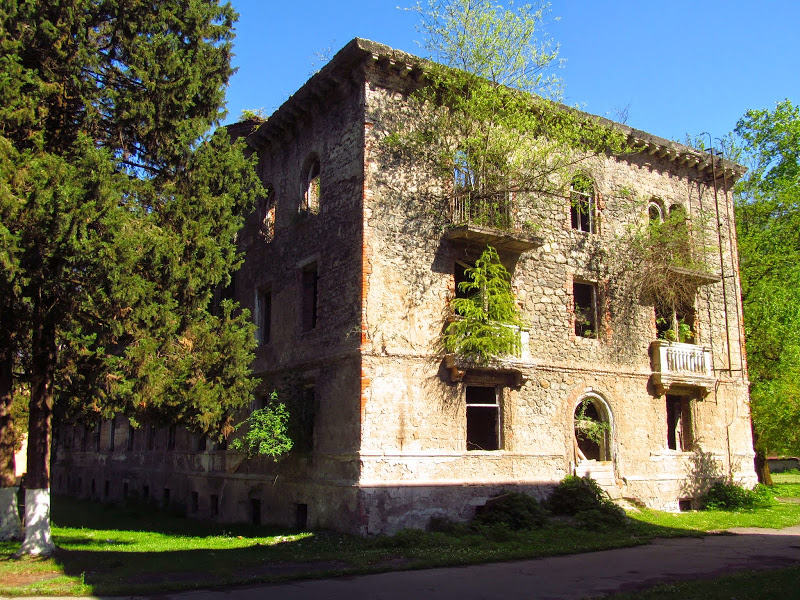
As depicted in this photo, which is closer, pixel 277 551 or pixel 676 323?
pixel 277 551

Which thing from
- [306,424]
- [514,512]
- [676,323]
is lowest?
[514,512]

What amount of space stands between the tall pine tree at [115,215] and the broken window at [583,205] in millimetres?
9244

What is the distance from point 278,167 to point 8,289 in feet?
31.7

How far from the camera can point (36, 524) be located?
12.5 metres

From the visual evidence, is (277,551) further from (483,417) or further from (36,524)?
(483,417)

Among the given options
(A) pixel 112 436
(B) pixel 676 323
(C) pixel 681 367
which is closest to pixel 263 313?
(C) pixel 681 367

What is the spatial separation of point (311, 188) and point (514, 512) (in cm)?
956

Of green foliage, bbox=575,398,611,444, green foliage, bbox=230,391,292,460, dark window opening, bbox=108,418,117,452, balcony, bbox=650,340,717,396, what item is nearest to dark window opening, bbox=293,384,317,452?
green foliage, bbox=230,391,292,460

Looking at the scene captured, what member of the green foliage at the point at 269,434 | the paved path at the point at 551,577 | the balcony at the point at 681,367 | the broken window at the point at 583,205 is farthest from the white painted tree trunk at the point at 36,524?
the balcony at the point at 681,367

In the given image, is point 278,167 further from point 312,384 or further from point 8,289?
point 8,289

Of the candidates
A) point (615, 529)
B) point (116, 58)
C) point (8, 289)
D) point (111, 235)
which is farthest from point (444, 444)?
point (116, 58)

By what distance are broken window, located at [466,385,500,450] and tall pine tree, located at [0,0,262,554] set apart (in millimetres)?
5503

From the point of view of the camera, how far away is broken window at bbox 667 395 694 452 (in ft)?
66.6

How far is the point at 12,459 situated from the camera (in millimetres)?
16016
